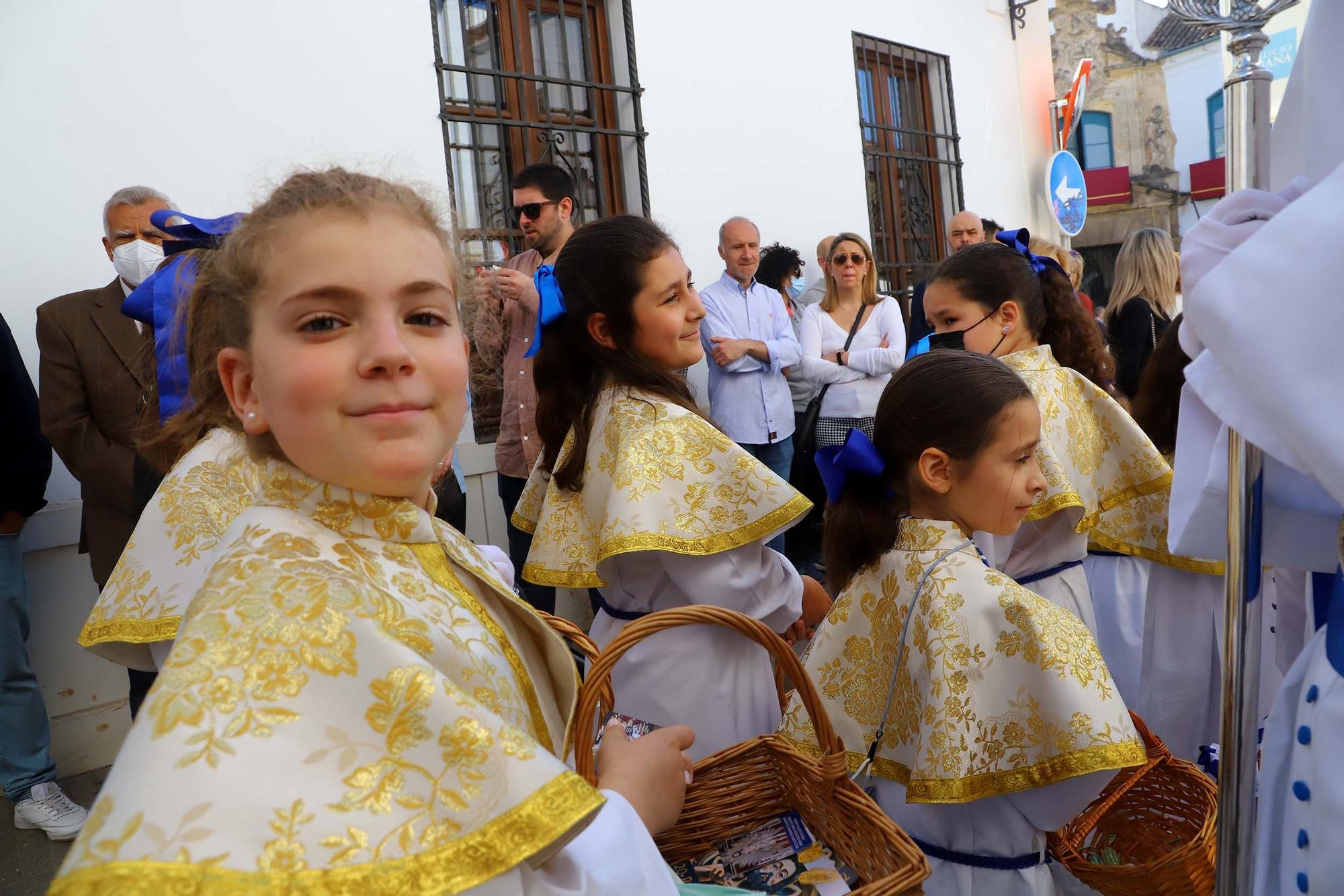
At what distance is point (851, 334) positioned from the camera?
18.9 ft

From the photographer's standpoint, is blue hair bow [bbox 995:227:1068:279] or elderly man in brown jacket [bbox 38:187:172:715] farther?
elderly man in brown jacket [bbox 38:187:172:715]

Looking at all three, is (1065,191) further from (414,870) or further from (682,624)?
(414,870)

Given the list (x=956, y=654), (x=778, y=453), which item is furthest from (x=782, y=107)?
(x=956, y=654)

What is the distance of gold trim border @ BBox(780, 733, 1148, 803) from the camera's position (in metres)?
1.76

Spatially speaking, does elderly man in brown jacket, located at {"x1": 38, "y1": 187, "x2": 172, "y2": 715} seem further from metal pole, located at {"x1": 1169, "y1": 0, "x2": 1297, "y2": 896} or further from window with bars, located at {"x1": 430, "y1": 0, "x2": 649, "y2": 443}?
metal pole, located at {"x1": 1169, "y1": 0, "x2": 1297, "y2": 896}

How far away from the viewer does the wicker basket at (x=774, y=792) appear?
1.41 m

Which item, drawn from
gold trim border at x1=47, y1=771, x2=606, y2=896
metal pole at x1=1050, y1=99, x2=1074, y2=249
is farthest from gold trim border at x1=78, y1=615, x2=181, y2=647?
metal pole at x1=1050, y1=99, x2=1074, y2=249

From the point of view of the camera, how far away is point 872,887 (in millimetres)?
1304

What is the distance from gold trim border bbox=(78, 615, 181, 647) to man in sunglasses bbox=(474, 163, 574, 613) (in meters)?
2.33

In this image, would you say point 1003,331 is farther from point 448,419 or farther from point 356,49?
point 356,49

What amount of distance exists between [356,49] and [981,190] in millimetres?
5842

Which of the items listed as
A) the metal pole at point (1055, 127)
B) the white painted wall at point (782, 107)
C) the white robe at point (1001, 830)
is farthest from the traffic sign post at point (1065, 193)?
the white robe at point (1001, 830)

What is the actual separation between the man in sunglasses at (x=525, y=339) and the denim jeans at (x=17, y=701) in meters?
1.78

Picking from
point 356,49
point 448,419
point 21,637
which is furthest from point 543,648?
point 356,49
